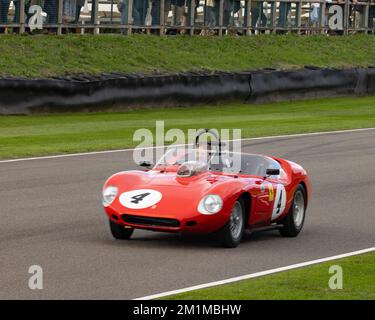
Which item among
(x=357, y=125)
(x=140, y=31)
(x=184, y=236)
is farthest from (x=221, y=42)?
(x=184, y=236)

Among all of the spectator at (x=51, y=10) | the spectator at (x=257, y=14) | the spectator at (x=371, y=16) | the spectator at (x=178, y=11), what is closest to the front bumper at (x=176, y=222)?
the spectator at (x=51, y=10)

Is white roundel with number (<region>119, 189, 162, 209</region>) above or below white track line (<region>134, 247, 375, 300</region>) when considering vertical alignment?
above

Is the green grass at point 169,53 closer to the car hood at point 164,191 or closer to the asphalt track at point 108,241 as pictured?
the asphalt track at point 108,241

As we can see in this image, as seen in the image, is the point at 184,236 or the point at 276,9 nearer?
the point at 184,236

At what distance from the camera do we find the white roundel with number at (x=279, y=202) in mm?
13226

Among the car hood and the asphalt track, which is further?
the car hood

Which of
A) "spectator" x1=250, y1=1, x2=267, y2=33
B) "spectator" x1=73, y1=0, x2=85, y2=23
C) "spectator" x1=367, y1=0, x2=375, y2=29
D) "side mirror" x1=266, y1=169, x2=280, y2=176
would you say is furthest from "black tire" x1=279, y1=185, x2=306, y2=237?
"spectator" x1=367, y1=0, x2=375, y2=29

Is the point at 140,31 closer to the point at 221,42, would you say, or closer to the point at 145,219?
the point at 221,42

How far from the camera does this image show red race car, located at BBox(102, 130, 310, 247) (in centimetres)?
1216

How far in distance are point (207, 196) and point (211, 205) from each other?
119 millimetres

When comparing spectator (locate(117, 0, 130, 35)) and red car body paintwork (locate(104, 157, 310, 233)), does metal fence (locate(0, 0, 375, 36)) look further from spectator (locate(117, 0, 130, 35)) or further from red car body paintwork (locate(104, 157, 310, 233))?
red car body paintwork (locate(104, 157, 310, 233))

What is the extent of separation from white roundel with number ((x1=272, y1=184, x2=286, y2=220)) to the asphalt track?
302 mm

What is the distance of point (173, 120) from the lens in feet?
88.7

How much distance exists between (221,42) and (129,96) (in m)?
10.2
